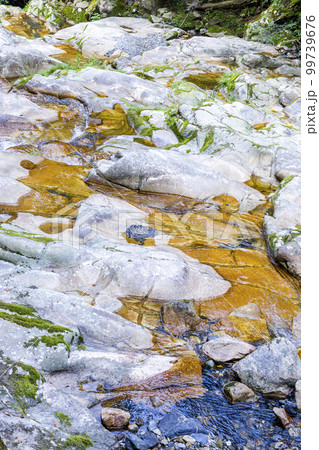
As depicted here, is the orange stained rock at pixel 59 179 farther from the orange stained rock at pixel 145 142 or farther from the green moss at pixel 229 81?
the green moss at pixel 229 81

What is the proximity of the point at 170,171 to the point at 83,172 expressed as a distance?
1833 mm

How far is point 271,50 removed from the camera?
56.5ft

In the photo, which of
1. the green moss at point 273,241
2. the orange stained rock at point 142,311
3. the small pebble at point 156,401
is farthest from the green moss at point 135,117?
the small pebble at point 156,401

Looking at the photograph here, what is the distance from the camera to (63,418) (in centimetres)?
271

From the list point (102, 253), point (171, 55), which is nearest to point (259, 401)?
point (102, 253)

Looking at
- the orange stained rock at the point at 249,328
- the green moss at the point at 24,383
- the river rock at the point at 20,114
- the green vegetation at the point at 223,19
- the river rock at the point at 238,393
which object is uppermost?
the green vegetation at the point at 223,19

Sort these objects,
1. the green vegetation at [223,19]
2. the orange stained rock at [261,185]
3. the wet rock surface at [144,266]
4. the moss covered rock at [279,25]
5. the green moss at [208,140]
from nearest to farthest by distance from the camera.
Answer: the wet rock surface at [144,266] → the orange stained rock at [261,185] → the green moss at [208,140] → the moss covered rock at [279,25] → the green vegetation at [223,19]


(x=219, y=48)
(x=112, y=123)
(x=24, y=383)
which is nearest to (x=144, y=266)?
(x=24, y=383)

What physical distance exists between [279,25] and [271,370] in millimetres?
18727

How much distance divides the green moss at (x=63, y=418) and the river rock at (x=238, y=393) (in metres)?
1.46

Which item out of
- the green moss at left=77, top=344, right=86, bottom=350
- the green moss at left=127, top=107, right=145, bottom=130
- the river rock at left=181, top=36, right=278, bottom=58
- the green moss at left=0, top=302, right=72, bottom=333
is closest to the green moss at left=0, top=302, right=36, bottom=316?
the green moss at left=0, top=302, right=72, bottom=333

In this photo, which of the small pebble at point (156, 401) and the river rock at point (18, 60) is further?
the river rock at point (18, 60)

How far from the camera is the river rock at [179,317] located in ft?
13.9
